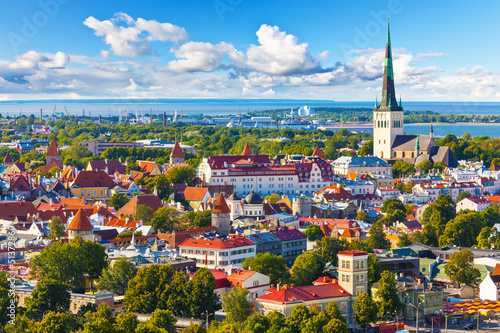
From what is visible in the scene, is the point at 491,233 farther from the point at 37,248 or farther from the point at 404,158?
the point at 404,158

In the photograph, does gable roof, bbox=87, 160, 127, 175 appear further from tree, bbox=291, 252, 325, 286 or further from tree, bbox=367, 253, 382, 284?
tree, bbox=367, 253, 382, 284

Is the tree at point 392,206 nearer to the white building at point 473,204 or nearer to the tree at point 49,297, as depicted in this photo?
the white building at point 473,204

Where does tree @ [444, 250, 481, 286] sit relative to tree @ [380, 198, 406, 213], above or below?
below

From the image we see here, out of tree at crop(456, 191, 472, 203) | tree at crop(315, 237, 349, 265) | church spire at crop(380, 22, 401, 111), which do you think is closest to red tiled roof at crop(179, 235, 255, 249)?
tree at crop(315, 237, 349, 265)

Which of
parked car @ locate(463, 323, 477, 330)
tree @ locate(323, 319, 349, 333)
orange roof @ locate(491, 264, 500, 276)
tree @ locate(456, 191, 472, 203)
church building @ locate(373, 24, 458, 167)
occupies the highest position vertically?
church building @ locate(373, 24, 458, 167)

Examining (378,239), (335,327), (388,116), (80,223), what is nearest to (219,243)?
(80,223)

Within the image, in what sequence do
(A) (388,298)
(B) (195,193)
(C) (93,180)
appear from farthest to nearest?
(C) (93,180) < (B) (195,193) < (A) (388,298)

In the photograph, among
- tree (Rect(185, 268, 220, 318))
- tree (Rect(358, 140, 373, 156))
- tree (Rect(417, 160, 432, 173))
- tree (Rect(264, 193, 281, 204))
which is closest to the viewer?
tree (Rect(185, 268, 220, 318))

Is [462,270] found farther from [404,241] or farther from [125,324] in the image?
[125,324]
